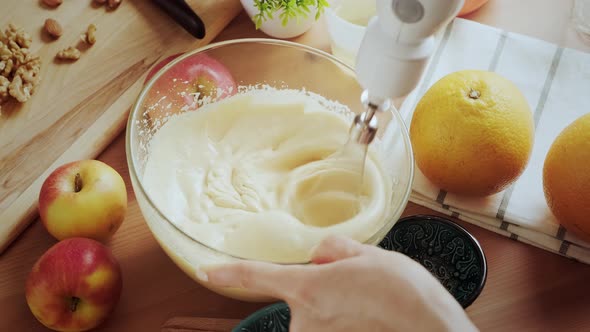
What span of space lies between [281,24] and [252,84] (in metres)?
0.19

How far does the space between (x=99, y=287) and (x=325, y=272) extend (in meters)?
0.35

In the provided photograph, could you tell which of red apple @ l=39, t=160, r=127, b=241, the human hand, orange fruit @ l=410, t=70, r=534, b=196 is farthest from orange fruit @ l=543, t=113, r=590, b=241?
red apple @ l=39, t=160, r=127, b=241

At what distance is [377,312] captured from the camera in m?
0.61

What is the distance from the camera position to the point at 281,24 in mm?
1168

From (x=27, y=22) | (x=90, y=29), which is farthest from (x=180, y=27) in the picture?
(x=27, y=22)

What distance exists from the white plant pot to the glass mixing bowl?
0.56 ft

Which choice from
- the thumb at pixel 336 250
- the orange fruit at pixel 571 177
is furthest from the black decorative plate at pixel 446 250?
the thumb at pixel 336 250

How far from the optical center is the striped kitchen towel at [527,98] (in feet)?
3.23

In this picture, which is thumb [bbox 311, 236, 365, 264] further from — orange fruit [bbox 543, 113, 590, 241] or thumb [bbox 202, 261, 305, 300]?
orange fruit [bbox 543, 113, 590, 241]

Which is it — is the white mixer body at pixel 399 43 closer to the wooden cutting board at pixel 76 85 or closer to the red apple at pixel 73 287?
the red apple at pixel 73 287

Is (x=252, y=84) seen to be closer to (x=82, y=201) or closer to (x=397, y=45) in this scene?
(x=82, y=201)

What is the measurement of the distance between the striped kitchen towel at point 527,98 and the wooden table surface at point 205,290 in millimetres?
23

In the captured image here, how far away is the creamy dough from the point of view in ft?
2.69

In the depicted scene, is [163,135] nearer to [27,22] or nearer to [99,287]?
[99,287]
